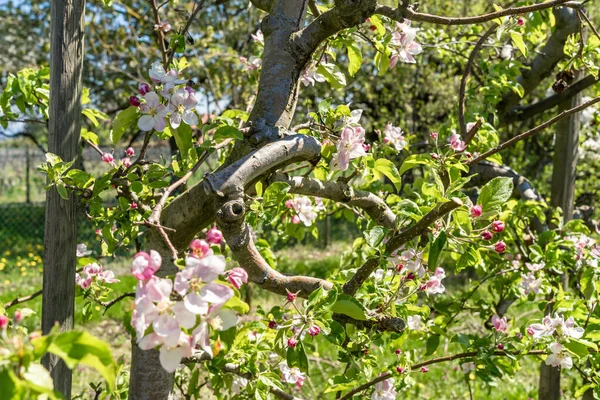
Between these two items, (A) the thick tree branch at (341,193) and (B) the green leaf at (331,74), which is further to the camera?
(B) the green leaf at (331,74)

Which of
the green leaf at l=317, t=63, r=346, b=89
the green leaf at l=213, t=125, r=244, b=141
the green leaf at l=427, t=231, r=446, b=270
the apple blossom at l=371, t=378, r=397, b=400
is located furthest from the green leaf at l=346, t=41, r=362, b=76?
the apple blossom at l=371, t=378, r=397, b=400

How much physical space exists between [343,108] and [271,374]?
763 mm

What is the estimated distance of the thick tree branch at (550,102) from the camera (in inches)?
101

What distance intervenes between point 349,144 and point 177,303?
2.64ft

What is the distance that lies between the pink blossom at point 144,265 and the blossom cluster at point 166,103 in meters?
0.53

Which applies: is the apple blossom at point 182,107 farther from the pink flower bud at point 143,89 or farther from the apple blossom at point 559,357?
the apple blossom at point 559,357

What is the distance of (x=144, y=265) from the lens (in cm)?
77

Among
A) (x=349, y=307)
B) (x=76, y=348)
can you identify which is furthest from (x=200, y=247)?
(x=349, y=307)

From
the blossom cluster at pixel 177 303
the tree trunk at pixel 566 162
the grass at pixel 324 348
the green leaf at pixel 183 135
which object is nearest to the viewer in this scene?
the blossom cluster at pixel 177 303

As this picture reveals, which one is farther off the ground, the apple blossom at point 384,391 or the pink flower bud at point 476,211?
the pink flower bud at point 476,211

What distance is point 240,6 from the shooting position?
8.31 m

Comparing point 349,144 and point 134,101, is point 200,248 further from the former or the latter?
point 349,144

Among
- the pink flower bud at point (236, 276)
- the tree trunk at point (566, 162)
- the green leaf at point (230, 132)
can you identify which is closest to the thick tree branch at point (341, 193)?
the green leaf at point (230, 132)

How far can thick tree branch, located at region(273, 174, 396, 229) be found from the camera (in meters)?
1.53
